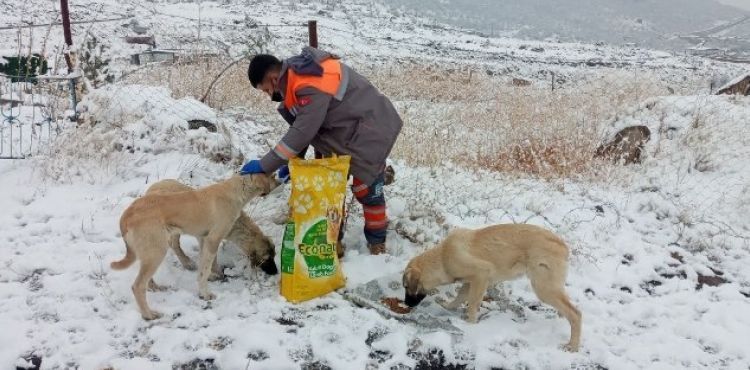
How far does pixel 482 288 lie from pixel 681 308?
1.85m

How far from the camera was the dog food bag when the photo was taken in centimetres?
408

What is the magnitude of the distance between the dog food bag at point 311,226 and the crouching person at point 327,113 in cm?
22

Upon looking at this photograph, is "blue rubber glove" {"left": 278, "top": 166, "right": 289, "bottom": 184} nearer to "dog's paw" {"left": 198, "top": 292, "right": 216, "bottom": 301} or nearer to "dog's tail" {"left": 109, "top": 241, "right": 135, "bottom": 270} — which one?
"dog's paw" {"left": 198, "top": 292, "right": 216, "bottom": 301}

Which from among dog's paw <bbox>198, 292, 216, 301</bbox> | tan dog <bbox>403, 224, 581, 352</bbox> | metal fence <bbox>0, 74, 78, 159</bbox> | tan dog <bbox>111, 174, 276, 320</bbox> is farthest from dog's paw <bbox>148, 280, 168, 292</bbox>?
metal fence <bbox>0, 74, 78, 159</bbox>

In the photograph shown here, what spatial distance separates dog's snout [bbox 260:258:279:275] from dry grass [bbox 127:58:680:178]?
9.94 feet

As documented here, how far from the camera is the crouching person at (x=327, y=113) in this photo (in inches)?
158

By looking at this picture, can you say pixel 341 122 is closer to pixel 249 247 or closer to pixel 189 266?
pixel 249 247

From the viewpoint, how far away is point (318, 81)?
4035 mm

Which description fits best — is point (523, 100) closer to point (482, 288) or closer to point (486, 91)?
point (486, 91)

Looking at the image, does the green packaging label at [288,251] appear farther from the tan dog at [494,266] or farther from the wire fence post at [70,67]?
the wire fence post at [70,67]

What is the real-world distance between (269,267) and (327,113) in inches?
57.8

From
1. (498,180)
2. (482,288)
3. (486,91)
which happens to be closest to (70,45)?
(498,180)

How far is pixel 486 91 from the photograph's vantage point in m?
13.0

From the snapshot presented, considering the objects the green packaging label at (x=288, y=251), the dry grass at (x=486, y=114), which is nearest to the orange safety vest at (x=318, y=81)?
the green packaging label at (x=288, y=251)
